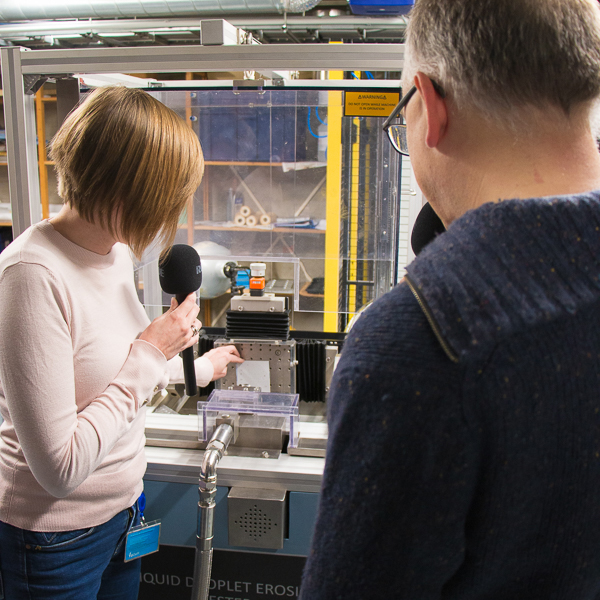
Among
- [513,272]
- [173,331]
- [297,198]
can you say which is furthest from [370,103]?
[513,272]

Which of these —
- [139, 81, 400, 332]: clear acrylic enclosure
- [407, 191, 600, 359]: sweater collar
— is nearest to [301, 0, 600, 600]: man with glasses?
[407, 191, 600, 359]: sweater collar

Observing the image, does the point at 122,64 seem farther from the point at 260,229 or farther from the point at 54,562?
the point at 54,562

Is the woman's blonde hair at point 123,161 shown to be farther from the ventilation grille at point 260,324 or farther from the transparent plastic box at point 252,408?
the transparent plastic box at point 252,408

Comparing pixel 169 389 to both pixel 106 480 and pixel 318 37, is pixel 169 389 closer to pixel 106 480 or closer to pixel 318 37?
pixel 106 480

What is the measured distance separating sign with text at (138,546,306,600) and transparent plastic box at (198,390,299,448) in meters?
0.27

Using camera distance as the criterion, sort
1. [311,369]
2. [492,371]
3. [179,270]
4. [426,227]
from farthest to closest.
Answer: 1. [311,369]
2. [179,270]
3. [426,227]
4. [492,371]

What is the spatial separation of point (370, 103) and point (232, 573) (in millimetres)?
1192

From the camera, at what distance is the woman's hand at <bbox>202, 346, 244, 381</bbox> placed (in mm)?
1298

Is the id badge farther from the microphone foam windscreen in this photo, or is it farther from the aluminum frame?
the aluminum frame

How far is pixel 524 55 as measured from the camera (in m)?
0.46

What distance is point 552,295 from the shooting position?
0.40 metres

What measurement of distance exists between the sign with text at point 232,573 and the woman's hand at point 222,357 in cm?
43

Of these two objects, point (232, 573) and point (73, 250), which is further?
point (232, 573)

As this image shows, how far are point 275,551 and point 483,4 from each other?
3.87 feet
